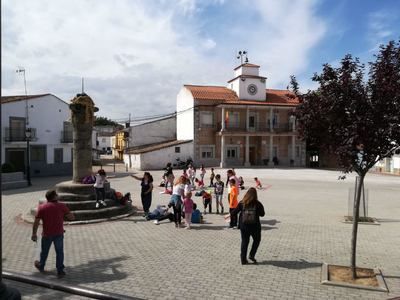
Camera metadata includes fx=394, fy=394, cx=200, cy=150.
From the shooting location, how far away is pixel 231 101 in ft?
139

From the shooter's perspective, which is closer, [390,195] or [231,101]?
[390,195]

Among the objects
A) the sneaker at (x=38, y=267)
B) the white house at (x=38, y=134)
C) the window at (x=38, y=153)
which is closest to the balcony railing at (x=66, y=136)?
the white house at (x=38, y=134)

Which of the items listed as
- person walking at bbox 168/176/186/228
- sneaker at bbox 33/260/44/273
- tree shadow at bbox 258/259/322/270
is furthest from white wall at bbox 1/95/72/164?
tree shadow at bbox 258/259/322/270

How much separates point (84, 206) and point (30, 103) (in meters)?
22.1

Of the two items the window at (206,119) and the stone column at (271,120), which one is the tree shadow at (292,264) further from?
the stone column at (271,120)

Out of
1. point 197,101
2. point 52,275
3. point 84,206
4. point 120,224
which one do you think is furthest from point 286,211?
point 197,101

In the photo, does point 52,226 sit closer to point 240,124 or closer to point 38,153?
point 38,153

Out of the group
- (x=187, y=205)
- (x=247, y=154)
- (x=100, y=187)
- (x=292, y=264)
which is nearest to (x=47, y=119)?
(x=247, y=154)

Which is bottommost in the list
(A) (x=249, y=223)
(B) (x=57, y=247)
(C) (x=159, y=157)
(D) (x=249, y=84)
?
(B) (x=57, y=247)

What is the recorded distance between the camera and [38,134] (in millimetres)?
32031

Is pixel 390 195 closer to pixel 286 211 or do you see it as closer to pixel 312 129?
pixel 286 211

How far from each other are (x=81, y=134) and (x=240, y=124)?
3054 cm

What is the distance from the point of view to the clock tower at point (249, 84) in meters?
43.8

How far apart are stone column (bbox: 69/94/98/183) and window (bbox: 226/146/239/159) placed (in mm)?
29300
